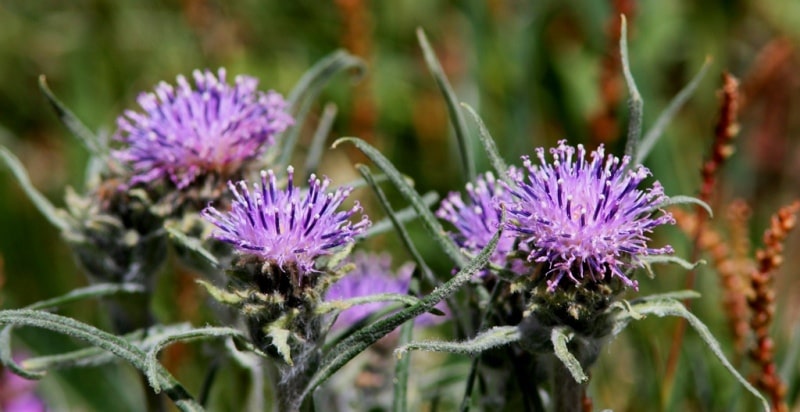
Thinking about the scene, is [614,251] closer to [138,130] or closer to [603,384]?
[138,130]

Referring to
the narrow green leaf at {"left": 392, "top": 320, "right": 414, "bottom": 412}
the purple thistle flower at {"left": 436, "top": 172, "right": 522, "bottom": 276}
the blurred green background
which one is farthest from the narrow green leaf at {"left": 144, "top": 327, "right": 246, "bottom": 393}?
the blurred green background

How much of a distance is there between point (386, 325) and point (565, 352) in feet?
1.01

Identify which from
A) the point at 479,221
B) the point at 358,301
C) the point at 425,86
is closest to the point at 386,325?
the point at 358,301

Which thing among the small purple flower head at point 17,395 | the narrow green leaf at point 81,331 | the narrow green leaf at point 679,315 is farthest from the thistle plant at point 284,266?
the small purple flower head at point 17,395

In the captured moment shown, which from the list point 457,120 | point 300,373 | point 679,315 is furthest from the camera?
point 457,120

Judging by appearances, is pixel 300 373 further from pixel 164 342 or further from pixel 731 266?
pixel 731 266

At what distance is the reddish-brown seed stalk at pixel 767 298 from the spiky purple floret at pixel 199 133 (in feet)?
3.69

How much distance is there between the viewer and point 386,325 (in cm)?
170

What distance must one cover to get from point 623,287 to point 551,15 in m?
3.10

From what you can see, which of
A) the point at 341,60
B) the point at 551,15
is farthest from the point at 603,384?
the point at 551,15

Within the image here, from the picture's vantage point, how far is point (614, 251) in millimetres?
1729

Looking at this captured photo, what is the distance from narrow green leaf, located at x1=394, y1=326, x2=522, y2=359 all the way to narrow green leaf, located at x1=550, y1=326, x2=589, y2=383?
0.26 feet

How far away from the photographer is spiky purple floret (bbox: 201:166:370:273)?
1.79 metres

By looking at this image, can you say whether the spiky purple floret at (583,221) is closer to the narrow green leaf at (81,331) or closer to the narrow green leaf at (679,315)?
the narrow green leaf at (679,315)
